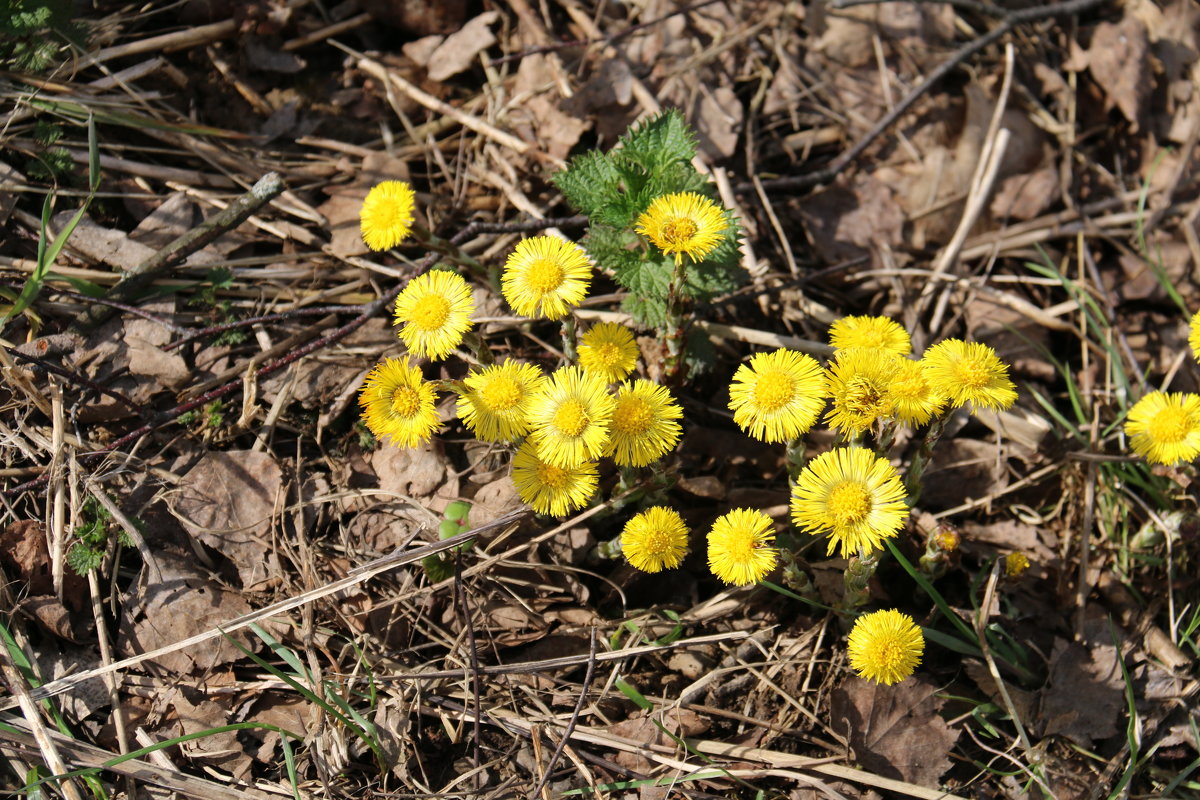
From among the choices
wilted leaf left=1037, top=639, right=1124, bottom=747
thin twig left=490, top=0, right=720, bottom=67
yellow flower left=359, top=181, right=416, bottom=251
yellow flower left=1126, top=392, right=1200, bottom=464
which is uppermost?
thin twig left=490, top=0, right=720, bottom=67

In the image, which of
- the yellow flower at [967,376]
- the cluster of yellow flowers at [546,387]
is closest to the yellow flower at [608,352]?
the cluster of yellow flowers at [546,387]

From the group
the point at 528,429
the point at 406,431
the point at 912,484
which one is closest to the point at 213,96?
the point at 406,431

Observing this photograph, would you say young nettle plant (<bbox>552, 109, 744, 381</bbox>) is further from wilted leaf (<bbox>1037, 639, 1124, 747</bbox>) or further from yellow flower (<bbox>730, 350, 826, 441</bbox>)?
wilted leaf (<bbox>1037, 639, 1124, 747</bbox>)

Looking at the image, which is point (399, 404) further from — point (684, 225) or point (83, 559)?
point (83, 559)

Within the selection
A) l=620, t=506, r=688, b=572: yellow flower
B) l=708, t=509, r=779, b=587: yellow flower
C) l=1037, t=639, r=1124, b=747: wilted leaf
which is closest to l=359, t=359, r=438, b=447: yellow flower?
l=620, t=506, r=688, b=572: yellow flower

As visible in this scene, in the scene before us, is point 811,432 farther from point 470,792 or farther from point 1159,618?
point 470,792

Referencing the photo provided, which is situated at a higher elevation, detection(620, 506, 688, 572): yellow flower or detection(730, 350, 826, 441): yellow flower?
detection(730, 350, 826, 441): yellow flower

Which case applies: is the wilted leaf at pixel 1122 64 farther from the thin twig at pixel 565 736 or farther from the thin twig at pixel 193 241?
the thin twig at pixel 193 241
